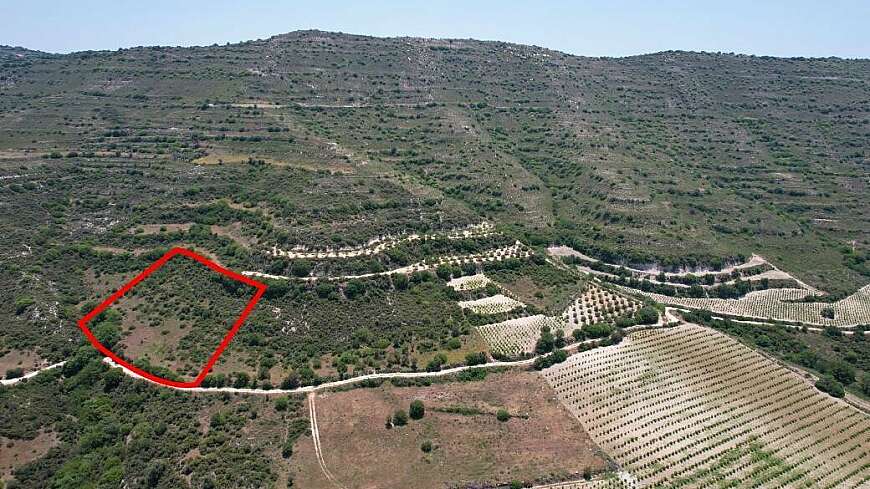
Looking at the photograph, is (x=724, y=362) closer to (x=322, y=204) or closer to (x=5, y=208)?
(x=322, y=204)

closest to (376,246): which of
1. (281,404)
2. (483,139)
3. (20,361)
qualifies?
(281,404)

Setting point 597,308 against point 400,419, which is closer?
point 400,419

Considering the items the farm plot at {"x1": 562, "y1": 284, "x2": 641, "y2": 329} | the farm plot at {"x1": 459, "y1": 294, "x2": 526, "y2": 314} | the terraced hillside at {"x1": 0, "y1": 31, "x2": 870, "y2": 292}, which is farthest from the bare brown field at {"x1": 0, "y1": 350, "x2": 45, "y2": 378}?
the farm plot at {"x1": 562, "y1": 284, "x2": 641, "y2": 329}

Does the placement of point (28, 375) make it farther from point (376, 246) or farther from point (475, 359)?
point (475, 359)

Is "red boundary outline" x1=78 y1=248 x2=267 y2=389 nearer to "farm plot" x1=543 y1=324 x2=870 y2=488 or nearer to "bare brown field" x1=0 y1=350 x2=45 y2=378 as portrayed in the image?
"bare brown field" x1=0 y1=350 x2=45 y2=378

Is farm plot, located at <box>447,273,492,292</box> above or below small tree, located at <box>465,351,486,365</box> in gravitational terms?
above

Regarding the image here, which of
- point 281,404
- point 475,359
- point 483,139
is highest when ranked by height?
point 483,139
